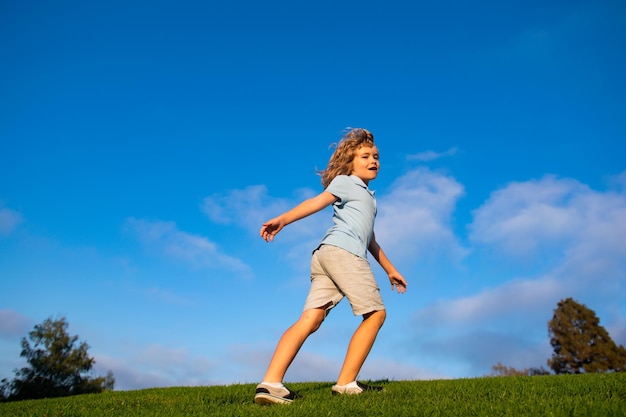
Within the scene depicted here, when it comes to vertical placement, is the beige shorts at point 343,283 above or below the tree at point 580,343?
below

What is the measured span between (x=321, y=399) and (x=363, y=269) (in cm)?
134

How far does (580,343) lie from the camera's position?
31.3m

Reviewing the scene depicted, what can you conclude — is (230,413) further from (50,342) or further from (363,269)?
(50,342)

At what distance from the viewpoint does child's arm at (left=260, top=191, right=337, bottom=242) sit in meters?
4.69

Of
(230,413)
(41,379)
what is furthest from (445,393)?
(41,379)

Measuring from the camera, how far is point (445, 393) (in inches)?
209

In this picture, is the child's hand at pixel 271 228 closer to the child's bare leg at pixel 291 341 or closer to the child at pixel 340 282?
the child at pixel 340 282

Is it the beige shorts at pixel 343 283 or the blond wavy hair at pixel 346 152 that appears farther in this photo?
the blond wavy hair at pixel 346 152

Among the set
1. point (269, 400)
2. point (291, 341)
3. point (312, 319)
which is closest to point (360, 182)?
point (312, 319)

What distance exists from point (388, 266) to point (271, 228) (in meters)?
2.08

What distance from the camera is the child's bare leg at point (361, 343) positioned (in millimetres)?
5098

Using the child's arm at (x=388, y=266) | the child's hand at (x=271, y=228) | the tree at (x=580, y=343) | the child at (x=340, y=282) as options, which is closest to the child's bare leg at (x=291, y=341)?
the child at (x=340, y=282)

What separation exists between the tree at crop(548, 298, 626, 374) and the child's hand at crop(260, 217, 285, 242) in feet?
104

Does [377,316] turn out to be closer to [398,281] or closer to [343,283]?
[343,283]
